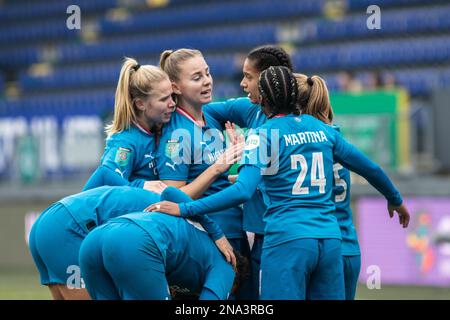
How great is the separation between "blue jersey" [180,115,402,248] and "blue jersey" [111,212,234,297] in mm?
320

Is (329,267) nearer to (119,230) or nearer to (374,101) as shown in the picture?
(119,230)

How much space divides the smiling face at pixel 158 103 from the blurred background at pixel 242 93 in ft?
9.26

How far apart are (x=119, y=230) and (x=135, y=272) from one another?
192 millimetres

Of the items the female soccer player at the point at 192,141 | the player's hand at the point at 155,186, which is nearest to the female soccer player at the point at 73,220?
the player's hand at the point at 155,186

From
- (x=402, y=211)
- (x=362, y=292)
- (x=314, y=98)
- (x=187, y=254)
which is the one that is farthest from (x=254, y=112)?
(x=362, y=292)

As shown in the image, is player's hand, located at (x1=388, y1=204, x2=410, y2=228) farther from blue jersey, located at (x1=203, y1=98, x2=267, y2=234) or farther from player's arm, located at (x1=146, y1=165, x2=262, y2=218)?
player's arm, located at (x1=146, y1=165, x2=262, y2=218)

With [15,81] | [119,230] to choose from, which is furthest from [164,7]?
[119,230]

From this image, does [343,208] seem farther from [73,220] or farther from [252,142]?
[73,220]

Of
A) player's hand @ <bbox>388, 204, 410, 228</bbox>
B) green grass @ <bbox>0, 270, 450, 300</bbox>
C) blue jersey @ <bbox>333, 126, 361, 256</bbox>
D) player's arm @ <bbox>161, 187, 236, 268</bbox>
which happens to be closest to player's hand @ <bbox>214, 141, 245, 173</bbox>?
player's arm @ <bbox>161, 187, 236, 268</bbox>

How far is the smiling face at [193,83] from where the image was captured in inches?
186

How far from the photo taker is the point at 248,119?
4.98m

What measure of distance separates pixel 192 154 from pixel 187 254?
843 mm

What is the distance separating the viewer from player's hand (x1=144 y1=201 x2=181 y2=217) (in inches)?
155
